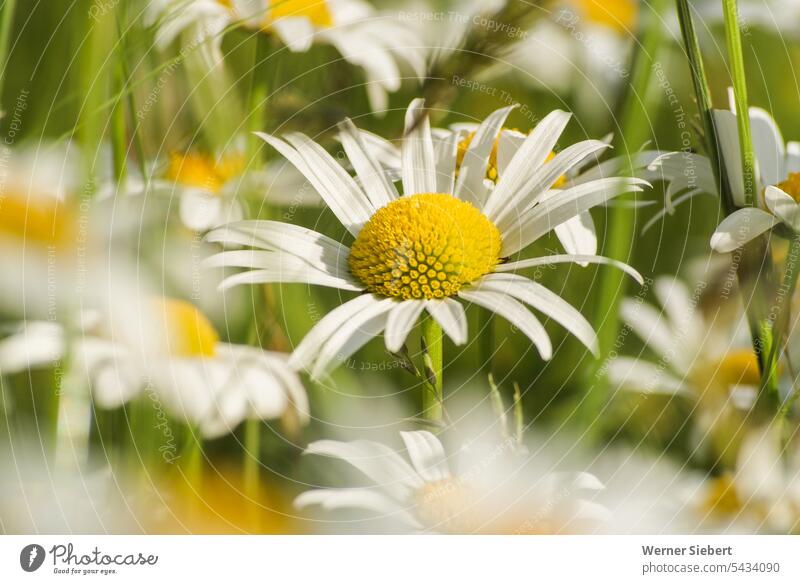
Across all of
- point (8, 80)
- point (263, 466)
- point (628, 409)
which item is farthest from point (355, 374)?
point (8, 80)

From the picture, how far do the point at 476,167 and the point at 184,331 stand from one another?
0.23 m

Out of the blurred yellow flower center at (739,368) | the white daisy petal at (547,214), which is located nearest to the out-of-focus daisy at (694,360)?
the blurred yellow flower center at (739,368)

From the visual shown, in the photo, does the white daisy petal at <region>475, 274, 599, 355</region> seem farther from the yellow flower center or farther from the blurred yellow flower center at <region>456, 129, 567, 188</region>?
the yellow flower center

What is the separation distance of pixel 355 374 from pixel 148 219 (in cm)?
19

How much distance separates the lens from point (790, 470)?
55 centimetres

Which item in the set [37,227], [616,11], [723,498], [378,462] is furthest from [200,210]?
[723,498]

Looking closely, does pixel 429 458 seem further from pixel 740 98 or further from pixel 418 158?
pixel 740 98

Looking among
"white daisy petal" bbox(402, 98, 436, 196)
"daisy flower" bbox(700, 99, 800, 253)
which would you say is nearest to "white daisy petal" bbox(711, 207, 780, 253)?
"daisy flower" bbox(700, 99, 800, 253)

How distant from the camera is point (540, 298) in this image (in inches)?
Result: 18.1

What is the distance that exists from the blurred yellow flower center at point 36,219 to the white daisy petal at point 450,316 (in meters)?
0.28

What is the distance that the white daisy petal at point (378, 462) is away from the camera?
19.8 inches
